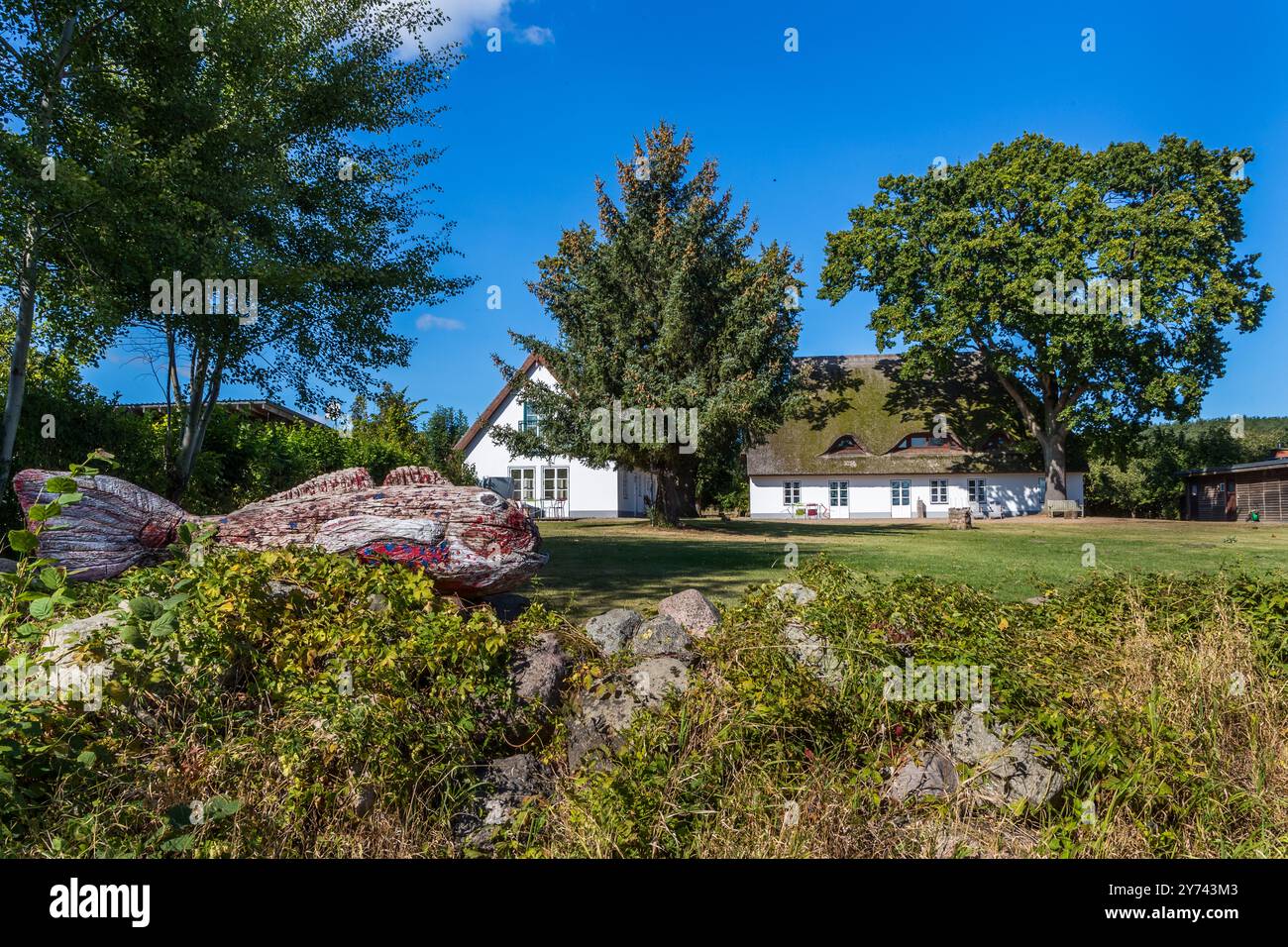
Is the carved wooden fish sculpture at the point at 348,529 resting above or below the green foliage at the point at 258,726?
above

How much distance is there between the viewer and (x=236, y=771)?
12.4 ft

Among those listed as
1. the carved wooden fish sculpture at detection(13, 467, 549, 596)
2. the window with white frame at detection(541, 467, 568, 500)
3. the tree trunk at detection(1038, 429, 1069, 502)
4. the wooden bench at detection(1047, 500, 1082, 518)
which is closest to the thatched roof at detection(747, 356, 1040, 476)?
the tree trunk at detection(1038, 429, 1069, 502)

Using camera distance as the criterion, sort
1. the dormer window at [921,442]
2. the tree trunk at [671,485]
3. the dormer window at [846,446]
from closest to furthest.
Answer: the tree trunk at [671,485]
the dormer window at [921,442]
the dormer window at [846,446]

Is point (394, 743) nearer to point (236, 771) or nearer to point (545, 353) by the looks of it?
point (236, 771)

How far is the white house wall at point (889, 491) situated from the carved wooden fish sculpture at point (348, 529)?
35916 mm

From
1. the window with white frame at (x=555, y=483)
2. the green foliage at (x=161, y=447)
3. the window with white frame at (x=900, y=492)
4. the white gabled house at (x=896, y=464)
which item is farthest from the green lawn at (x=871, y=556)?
the window with white frame at (x=900, y=492)

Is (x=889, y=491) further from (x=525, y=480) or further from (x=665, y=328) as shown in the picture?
(x=665, y=328)

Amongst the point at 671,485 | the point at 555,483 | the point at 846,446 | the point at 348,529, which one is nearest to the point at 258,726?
the point at 348,529

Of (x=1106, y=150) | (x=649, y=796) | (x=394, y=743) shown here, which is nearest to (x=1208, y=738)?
(x=649, y=796)

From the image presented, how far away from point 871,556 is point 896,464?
85.0 feet

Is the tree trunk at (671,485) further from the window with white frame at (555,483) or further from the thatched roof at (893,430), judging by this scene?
the thatched roof at (893,430)

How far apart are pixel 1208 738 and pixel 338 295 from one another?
13715mm

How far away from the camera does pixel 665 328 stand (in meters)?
22.7

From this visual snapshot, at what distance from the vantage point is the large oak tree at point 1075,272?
1287 inches
